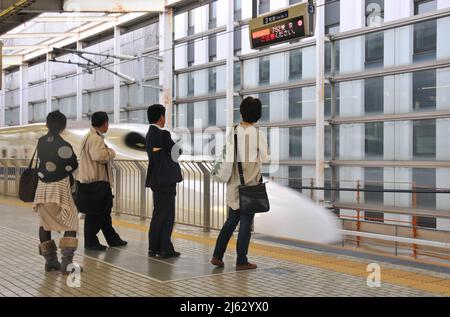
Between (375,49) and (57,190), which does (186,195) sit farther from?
(375,49)

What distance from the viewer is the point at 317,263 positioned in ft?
18.8

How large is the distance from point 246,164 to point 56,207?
1.73m

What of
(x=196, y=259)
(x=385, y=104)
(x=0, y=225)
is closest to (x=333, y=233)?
(x=196, y=259)

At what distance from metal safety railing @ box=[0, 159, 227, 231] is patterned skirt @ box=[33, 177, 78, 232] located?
2959 mm

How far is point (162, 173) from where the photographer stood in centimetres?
572

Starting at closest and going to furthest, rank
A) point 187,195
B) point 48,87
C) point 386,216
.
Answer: point 187,195
point 386,216
point 48,87

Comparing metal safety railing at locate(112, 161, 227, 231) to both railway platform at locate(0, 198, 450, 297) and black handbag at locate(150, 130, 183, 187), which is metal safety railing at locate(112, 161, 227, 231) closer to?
railway platform at locate(0, 198, 450, 297)

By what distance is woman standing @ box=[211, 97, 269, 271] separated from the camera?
514 centimetres

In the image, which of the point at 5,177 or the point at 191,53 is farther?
the point at 191,53

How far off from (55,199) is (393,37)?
32.3ft

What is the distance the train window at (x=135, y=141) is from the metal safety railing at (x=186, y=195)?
224 centimetres

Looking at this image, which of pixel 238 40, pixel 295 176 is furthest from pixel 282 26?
pixel 238 40

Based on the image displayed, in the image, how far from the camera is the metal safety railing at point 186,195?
8.02 meters

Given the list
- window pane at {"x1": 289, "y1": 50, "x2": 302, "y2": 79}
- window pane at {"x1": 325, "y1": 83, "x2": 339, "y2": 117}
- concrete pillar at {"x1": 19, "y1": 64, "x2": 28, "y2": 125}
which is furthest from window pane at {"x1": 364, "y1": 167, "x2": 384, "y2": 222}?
concrete pillar at {"x1": 19, "y1": 64, "x2": 28, "y2": 125}
